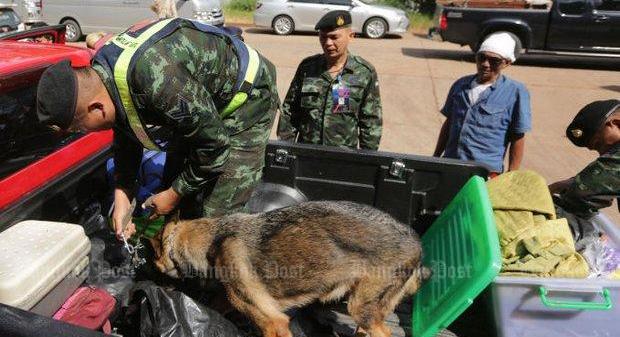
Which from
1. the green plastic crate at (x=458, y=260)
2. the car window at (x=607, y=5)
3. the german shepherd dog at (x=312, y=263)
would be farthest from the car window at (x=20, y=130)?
the car window at (x=607, y=5)

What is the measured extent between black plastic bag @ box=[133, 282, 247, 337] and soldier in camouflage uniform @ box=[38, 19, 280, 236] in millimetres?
425

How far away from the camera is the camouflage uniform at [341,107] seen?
10.6 feet

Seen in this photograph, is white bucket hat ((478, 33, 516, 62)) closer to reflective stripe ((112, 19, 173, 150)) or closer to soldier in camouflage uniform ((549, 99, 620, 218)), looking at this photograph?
soldier in camouflage uniform ((549, 99, 620, 218))

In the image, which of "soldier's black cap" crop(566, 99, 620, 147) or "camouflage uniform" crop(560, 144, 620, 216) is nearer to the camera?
"camouflage uniform" crop(560, 144, 620, 216)

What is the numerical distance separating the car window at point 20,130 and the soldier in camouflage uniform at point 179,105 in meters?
0.38

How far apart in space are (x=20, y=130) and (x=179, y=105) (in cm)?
107

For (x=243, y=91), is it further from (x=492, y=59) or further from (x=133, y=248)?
(x=492, y=59)

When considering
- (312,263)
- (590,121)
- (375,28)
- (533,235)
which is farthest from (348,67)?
(375,28)

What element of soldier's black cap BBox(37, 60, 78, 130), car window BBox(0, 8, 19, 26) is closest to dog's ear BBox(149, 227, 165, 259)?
soldier's black cap BBox(37, 60, 78, 130)

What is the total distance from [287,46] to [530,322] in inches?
465

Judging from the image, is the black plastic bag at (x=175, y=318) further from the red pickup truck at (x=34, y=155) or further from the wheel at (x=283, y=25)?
the wheel at (x=283, y=25)

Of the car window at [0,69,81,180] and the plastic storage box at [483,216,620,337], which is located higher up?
the car window at [0,69,81,180]

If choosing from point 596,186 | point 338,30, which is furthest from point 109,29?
point 596,186

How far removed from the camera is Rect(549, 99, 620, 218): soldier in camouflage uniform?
2064 mm
